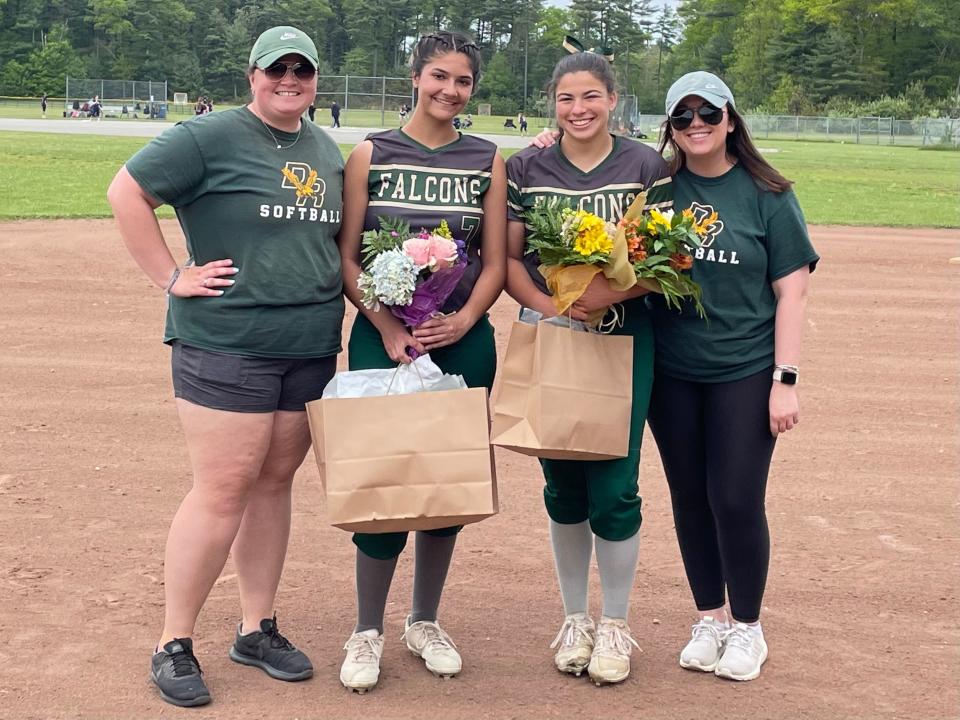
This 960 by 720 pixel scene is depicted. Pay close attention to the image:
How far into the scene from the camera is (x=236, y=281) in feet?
12.4

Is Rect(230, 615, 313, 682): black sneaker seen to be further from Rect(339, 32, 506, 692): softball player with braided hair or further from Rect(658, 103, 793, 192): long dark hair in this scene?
Rect(658, 103, 793, 192): long dark hair

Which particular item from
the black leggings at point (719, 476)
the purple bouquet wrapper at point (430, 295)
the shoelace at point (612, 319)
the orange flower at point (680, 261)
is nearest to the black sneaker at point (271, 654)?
the purple bouquet wrapper at point (430, 295)

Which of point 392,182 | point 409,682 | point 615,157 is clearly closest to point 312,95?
point 392,182


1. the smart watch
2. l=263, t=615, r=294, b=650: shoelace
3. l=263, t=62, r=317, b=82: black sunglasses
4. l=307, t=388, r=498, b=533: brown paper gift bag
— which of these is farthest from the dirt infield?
l=263, t=62, r=317, b=82: black sunglasses

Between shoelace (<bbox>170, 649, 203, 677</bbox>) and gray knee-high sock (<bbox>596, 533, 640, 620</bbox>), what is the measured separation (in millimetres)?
1444

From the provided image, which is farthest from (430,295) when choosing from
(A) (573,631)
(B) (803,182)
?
(B) (803,182)

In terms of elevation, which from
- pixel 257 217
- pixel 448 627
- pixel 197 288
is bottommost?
pixel 448 627

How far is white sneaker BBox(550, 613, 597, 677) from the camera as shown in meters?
4.19

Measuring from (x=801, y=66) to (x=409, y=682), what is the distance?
284 feet

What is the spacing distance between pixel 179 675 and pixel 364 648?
63 cm

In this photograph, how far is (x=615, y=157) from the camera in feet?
13.2

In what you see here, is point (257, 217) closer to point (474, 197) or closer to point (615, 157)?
point (474, 197)

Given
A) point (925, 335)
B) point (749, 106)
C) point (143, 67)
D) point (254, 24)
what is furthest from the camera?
point (254, 24)

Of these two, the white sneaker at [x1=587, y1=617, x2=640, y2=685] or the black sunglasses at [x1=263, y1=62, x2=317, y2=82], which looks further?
the white sneaker at [x1=587, y1=617, x2=640, y2=685]
